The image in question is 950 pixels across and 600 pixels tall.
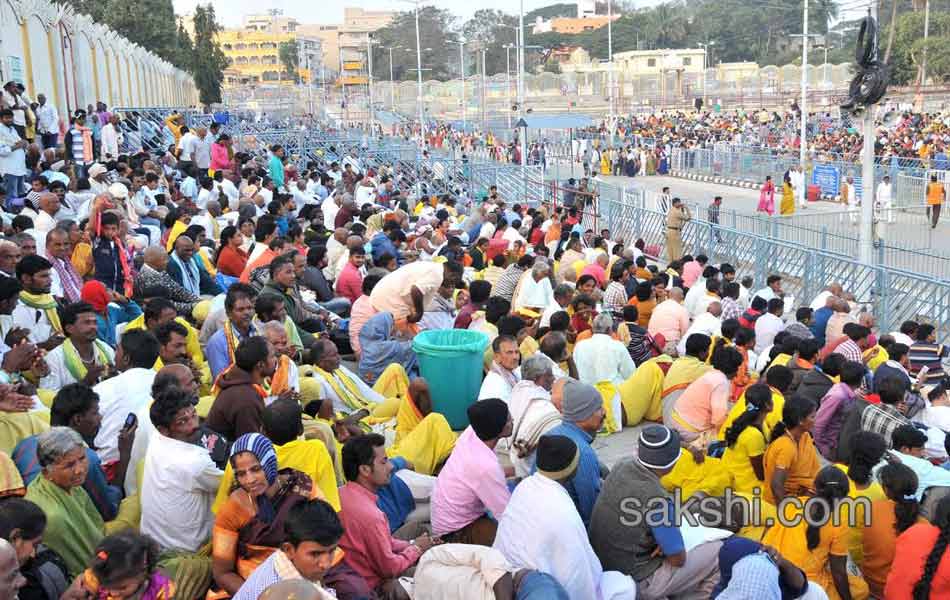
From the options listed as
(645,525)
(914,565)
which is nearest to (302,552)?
(645,525)

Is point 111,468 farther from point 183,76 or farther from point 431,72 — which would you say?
point 431,72

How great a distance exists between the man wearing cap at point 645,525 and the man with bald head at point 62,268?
17.4 feet

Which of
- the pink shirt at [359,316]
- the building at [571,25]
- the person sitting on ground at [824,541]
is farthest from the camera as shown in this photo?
the building at [571,25]

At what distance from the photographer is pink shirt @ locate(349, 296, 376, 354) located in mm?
9328

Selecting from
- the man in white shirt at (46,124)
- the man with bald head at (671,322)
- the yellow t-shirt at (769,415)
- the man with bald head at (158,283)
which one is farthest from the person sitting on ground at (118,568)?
the man in white shirt at (46,124)

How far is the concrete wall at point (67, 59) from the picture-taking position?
17984 mm

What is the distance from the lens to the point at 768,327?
9719mm

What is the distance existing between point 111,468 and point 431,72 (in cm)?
10509

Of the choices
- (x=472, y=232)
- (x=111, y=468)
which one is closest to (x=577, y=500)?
(x=111, y=468)

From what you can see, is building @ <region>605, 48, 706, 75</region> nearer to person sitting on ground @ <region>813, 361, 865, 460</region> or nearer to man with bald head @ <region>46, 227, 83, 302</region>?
man with bald head @ <region>46, 227, 83, 302</region>

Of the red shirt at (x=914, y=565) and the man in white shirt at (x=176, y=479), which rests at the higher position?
the man in white shirt at (x=176, y=479)

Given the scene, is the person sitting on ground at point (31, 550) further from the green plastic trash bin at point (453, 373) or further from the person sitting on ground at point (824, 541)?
the green plastic trash bin at point (453, 373)

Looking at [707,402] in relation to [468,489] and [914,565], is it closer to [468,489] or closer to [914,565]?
[914,565]

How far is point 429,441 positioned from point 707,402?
218 cm
